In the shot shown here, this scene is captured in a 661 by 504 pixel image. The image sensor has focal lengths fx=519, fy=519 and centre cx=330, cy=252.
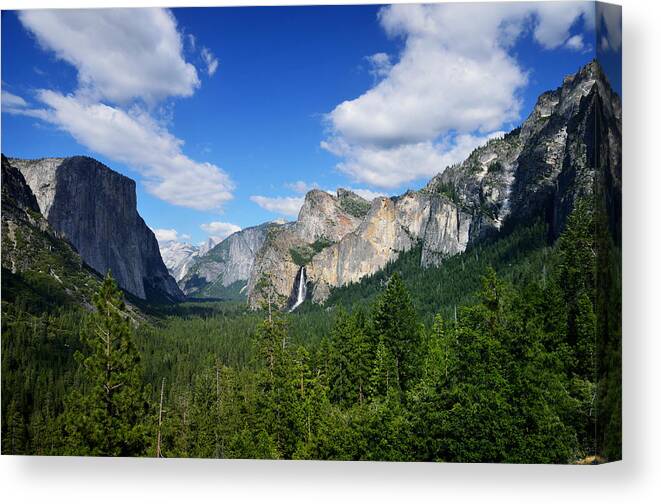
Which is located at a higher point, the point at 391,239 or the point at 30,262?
the point at 391,239

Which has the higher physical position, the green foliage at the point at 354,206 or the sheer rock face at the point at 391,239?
the green foliage at the point at 354,206

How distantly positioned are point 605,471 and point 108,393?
13.3 m

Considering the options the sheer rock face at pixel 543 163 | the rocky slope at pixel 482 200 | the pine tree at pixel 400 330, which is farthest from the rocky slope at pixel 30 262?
the sheer rock face at pixel 543 163

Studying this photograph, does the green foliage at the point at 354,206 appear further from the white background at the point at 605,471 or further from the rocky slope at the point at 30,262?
the white background at the point at 605,471

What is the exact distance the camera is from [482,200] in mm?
66812

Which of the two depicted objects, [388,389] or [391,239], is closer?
[388,389]

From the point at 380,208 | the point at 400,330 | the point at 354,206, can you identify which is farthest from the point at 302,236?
the point at 400,330

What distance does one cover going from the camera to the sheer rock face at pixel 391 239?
237ft

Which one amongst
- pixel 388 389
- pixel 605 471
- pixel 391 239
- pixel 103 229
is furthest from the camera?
pixel 391 239

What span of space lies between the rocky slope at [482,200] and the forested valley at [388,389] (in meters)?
2.13

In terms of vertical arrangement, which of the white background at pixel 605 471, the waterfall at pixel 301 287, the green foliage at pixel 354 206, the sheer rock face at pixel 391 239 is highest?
the green foliage at pixel 354 206

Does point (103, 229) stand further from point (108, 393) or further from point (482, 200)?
point (108, 393)

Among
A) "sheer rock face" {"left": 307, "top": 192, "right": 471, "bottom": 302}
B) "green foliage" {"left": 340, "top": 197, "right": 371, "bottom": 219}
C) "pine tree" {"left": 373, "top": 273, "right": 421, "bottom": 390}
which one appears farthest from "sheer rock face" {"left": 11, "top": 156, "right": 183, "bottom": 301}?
"green foliage" {"left": 340, "top": 197, "right": 371, "bottom": 219}

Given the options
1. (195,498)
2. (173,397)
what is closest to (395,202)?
(173,397)
